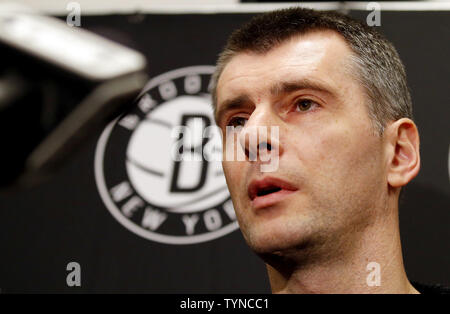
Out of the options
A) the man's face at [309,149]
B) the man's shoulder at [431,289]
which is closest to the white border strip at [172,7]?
the man's face at [309,149]

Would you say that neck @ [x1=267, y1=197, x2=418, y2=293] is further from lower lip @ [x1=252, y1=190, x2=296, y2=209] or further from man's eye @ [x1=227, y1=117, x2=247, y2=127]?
man's eye @ [x1=227, y1=117, x2=247, y2=127]

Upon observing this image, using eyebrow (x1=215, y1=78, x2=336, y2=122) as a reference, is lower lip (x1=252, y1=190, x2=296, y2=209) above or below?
below

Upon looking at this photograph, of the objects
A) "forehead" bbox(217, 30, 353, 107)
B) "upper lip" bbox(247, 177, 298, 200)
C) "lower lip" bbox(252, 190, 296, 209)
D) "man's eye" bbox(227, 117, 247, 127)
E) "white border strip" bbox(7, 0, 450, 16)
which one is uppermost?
"white border strip" bbox(7, 0, 450, 16)

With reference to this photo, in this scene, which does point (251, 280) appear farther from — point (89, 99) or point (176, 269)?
point (89, 99)

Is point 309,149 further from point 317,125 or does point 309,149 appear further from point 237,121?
point 237,121

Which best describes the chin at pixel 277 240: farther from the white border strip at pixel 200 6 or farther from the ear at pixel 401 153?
the white border strip at pixel 200 6

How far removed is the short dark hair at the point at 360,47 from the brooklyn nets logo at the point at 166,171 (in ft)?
0.75

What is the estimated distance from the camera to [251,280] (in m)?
1.29

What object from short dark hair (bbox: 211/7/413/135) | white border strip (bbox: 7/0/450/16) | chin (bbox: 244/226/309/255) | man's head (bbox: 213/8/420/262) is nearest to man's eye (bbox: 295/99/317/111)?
man's head (bbox: 213/8/420/262)

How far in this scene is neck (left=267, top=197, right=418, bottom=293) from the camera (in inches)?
39.9

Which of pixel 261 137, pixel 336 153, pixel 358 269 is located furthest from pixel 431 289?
pixel 261 137

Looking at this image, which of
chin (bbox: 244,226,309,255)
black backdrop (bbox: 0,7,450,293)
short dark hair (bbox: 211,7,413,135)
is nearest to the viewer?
chin (bbox: 244,226,309,255)

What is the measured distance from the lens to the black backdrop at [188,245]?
4.16 ft

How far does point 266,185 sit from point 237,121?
0.73ft
